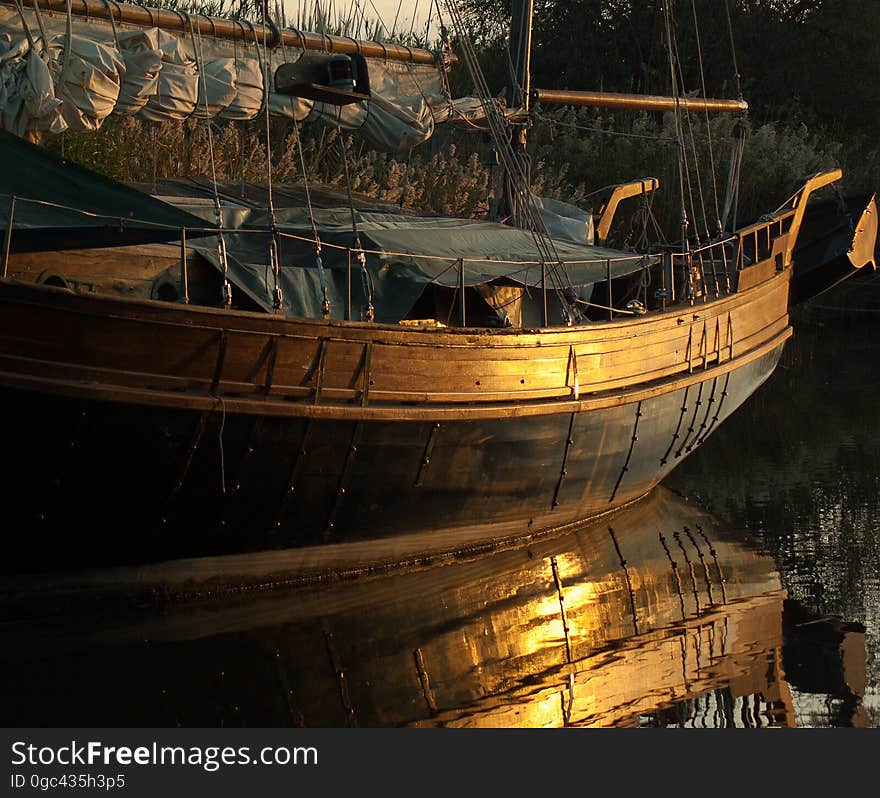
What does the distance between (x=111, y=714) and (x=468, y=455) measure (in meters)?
3.25

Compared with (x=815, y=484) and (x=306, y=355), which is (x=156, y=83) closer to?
(x=306, y=355)

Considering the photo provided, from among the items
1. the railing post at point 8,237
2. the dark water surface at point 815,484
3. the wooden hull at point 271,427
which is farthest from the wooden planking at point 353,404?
the dark water surface at point 815,484

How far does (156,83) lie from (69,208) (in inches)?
91.8

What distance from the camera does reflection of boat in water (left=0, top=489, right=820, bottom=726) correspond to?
283 inches

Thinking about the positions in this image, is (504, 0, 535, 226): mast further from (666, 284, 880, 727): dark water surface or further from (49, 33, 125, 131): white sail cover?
(49, 33, 125, 131): white sail cover

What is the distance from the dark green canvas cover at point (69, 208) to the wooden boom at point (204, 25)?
6.29 feet

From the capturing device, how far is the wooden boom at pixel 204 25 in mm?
10188

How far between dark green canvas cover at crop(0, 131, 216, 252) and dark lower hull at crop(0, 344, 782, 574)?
90 centimetres

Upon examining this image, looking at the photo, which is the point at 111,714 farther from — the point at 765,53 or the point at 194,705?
the point at 765,53

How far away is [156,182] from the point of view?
10.8 metres

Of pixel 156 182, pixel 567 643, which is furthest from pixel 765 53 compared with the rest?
pixel 567 643

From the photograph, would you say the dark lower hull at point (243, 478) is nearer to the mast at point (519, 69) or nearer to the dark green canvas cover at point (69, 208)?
the dark green canvas cover at point (69, 208)

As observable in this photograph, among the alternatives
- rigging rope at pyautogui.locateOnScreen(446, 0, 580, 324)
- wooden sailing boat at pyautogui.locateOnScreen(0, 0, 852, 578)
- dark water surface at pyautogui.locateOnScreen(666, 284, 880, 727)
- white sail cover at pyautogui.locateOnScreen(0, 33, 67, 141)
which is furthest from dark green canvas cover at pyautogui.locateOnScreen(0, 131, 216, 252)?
dark water surface at pyautogui.locateOnScreen(666, 284, 880, 727)

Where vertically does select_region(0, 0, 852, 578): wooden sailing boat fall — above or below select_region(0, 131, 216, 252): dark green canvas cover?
below
